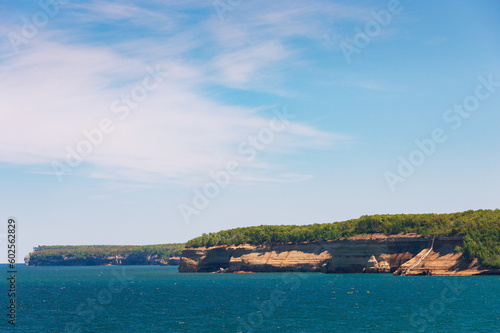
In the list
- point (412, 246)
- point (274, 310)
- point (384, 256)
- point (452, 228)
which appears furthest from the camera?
point (384, 256)

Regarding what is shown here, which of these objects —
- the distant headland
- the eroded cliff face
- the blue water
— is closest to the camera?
the blue water

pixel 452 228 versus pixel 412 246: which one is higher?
pixel 452 228

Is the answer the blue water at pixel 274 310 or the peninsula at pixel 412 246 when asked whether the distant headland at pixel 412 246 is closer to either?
the peninsula at pixel 412 246

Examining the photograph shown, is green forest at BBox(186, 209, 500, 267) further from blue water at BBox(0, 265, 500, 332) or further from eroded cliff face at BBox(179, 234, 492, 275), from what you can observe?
blue water at BBox(0, 265, 500, 332)

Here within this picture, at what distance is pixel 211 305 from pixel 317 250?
4282 inches

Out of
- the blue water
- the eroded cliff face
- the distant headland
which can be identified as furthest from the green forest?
the blue water

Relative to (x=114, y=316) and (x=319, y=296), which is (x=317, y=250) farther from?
(x=114, y=316)

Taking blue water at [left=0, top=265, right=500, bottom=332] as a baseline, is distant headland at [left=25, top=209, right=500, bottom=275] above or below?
above

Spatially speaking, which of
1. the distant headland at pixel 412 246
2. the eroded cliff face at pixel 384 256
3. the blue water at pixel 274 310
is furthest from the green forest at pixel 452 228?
the blue water at pixel 274 310

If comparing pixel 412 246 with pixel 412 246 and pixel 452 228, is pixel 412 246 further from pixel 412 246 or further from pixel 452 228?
pixel 452 228

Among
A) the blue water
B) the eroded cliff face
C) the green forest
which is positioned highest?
the green forest

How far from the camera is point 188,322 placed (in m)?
73.9

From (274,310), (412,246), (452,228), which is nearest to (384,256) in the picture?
(412,246)

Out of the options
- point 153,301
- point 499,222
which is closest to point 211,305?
point 153,301
